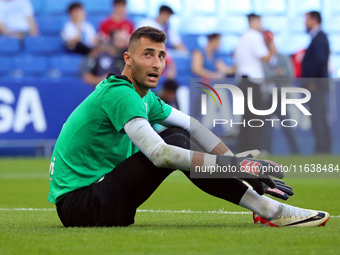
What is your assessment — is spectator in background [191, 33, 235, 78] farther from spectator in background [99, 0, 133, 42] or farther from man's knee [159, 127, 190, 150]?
man's knee [159, 127, 190, 150]

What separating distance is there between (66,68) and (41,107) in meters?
1.66

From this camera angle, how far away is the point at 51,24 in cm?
1580

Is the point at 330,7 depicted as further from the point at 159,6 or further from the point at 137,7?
the point at 137,7

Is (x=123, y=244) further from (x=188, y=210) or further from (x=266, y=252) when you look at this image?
(x=188, y=210)

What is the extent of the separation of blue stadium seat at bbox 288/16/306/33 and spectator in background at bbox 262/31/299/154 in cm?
220

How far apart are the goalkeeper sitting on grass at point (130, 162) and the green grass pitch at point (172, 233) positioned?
13 cm

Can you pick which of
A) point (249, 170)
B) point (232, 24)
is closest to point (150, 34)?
point (249, 170)

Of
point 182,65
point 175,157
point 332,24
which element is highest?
point 332,24

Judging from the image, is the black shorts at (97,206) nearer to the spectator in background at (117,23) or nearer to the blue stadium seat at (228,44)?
the spectator in background at (117,23)

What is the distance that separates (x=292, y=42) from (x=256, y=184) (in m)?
13.2

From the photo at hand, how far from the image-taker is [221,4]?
17156mm

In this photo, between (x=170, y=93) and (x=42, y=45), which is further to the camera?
(x=42, y=45)

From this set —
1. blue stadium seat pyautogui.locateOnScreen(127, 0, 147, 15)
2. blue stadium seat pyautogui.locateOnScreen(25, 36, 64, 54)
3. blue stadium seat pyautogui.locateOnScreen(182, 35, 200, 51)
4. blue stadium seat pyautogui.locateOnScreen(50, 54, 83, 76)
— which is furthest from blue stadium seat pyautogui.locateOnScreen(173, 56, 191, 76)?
blue stadium seat pyautogui.locateOnScreen(25, 36, 64, 54)

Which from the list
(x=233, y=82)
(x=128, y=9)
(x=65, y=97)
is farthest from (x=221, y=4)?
(x=65, y=97)
